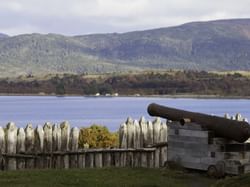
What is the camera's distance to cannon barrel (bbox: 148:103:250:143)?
13.4 meters

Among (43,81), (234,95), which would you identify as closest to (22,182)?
(234,95)

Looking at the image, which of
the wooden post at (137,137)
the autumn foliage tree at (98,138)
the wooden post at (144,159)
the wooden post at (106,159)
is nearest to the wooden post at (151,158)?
the wooden post at (144,159)

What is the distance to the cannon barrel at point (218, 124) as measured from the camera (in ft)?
43.9

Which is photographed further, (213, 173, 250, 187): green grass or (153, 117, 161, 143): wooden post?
(153, 117, 161, 143): wooden post

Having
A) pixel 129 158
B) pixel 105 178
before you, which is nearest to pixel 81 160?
pixel 129 158

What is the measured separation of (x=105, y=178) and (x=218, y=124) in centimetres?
249

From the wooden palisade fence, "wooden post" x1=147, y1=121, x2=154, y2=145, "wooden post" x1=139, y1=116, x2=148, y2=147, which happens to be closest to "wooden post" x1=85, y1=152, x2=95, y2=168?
the wooden palisade fence

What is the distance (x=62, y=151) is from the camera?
1720 centimetres

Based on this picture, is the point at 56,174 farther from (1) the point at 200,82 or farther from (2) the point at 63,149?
(1) the point at 200,82

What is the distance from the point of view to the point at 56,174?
46.1 feet

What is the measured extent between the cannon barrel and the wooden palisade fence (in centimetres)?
239

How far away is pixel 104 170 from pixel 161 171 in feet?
4.03

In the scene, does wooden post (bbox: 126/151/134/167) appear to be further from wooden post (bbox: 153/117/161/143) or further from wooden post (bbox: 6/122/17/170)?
wooden post (bbox: 6/122/17/170)

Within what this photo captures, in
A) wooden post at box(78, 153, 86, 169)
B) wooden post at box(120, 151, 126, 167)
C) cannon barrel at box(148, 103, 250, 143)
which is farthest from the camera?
wooden post at box(120, 151, 126, 167)
